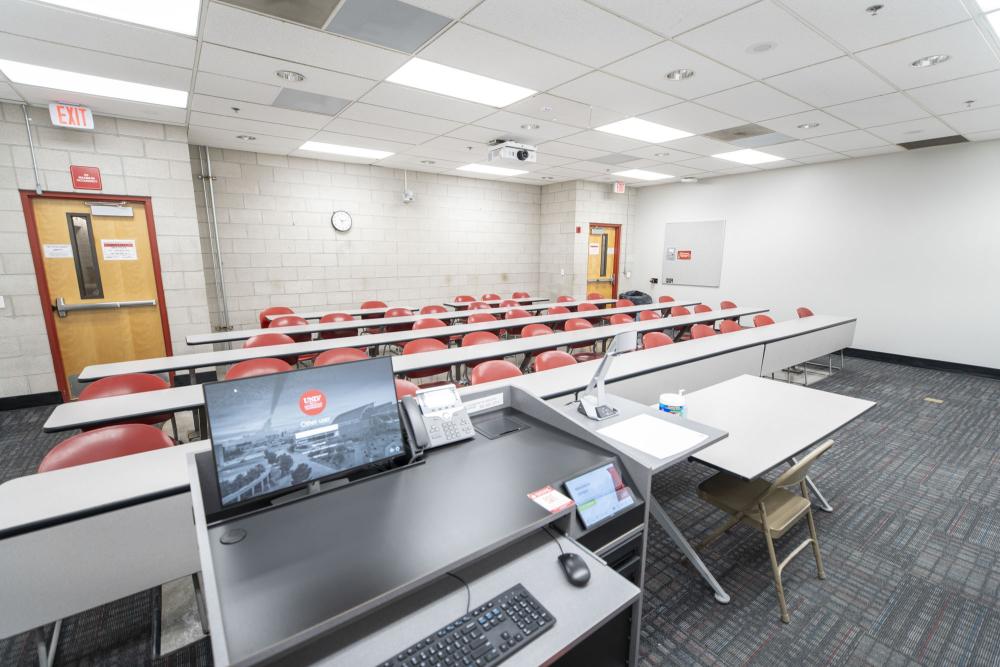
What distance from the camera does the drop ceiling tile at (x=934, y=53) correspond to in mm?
2609

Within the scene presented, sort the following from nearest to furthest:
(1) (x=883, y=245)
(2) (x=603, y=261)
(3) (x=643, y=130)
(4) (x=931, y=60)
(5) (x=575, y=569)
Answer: (5) (x=575, y=569) < (4) (x=931, y=60) < (3) (x=643, y=130) < (1) (x=883, y=245) < (2) (x=603, y=261)

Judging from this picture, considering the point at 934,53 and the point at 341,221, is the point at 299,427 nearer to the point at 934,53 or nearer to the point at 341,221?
the point at 934,53

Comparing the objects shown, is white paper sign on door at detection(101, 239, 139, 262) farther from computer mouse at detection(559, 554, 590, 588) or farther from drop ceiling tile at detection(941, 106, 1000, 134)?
drop ceiling tile at detection(941, 106, 1000, 134)

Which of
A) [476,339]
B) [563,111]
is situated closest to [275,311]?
[476,339]

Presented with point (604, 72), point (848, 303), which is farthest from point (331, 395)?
point (848, 303)

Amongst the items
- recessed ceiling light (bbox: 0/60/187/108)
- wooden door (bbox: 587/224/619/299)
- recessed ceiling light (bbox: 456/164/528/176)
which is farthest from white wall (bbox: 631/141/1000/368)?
recessed ceiling light (bbox: 0/60/187/108)

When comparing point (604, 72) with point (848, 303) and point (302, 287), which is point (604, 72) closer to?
point (302, 287)

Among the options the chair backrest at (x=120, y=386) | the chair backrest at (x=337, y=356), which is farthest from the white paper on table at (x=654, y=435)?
the chair backrest at (x=120, y=386)

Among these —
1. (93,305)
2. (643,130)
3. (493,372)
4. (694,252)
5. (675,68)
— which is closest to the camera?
(493,372)

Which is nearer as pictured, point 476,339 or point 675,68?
point 675,68

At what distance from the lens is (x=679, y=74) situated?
3.20 meters

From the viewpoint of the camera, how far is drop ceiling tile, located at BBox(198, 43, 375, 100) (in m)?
2.89

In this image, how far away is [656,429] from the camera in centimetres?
162

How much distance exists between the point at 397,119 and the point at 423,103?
0.59 m
